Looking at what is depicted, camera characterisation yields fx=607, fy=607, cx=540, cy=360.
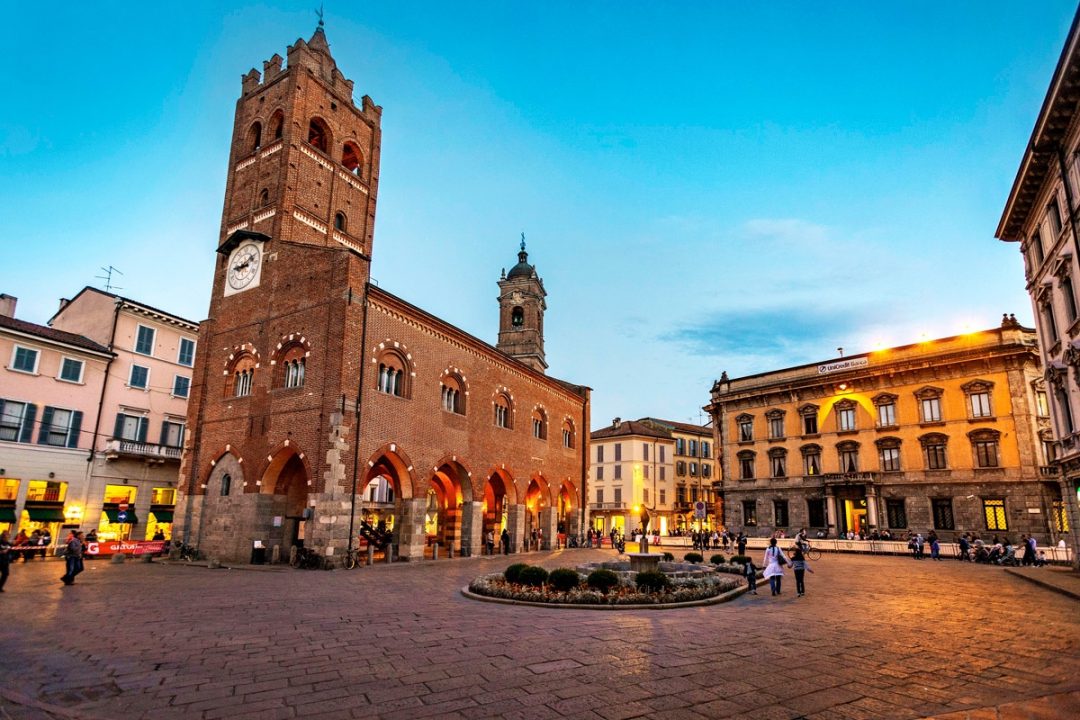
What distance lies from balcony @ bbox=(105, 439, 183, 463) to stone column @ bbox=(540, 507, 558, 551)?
21975 mm

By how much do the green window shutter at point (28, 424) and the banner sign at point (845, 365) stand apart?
158 feet

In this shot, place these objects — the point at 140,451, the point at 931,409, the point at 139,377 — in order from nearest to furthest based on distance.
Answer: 1. the point at 140,451
2. the point at 139,377
3. the point at 931,409

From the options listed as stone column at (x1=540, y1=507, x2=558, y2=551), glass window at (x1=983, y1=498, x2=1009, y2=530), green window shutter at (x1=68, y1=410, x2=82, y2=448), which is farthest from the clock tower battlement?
glass window at (x1=983, y1=498, x2=1009, y2=530)

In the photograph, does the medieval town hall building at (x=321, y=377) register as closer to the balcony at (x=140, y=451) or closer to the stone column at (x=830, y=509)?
the balcony at (x=140, y=451)

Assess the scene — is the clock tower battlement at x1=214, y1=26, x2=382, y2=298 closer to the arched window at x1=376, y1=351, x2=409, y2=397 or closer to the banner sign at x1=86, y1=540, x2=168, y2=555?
the arched window at x1=376, y1=351, x2=409, y2=397

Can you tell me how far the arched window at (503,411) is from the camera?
35.2 metres

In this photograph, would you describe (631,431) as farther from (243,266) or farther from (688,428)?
(243,266)

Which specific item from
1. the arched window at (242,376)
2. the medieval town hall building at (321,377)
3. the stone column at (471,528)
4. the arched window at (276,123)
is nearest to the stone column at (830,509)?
the medieval town hall building at (321,377)

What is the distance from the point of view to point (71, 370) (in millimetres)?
30672

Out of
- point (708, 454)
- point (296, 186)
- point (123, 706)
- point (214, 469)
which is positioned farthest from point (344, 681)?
point (708, 454)

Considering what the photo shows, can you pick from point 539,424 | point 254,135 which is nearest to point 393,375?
point 539,424

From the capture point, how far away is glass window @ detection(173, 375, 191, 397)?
3544 centimetres

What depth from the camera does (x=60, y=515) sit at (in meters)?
29.6

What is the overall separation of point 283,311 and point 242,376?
4016mm
